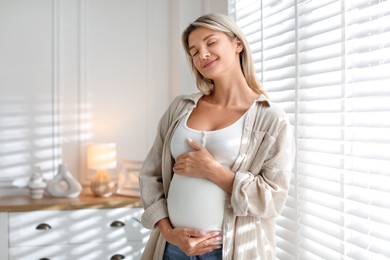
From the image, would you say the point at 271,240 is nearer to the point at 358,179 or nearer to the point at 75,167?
the point at 358,179

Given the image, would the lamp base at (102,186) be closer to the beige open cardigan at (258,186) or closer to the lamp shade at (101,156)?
the lamp shade at (101,156)

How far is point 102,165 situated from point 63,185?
0.87 feet

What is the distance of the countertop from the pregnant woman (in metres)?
1.21

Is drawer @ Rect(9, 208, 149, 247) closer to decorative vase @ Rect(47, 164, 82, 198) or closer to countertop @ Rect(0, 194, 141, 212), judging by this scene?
countertop @ Rect(0, 194, 141, 212)

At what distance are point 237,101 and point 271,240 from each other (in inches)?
18.9

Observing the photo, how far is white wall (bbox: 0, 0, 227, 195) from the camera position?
129 inches

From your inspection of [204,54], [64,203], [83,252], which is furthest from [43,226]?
[204,54]

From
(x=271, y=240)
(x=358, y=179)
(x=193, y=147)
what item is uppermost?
(x=193, y=147)

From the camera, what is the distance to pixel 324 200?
6.34 ft

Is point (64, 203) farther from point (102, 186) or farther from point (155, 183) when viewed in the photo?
point (155, 183)

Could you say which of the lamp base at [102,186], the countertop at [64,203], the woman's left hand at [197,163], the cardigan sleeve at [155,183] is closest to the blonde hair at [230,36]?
the cardigan sleeve at [155,183]

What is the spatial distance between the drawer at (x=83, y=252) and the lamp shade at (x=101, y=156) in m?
0.50

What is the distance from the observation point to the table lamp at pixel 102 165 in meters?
3.12

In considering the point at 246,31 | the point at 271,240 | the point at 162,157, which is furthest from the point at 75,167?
Answer: the point at 271,240
